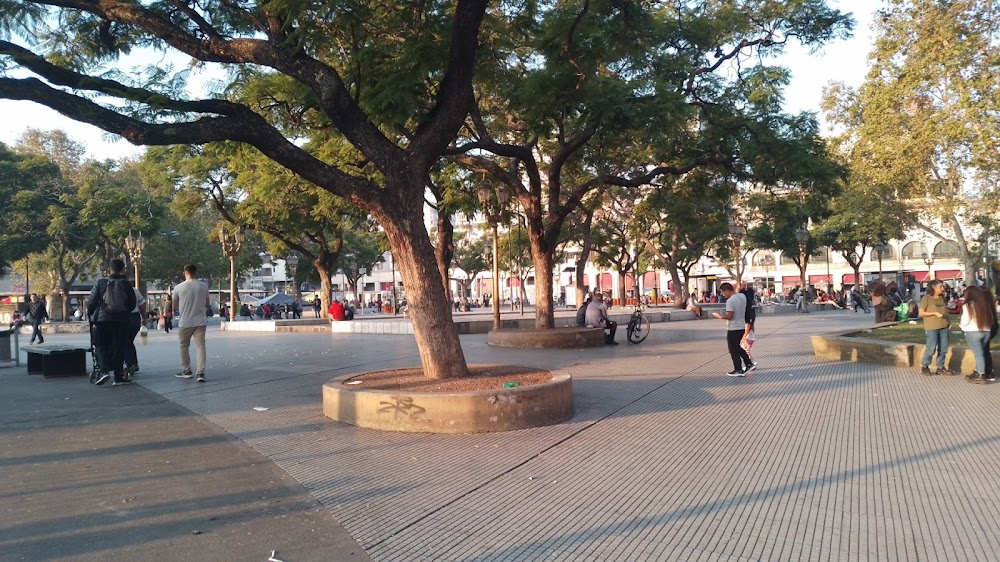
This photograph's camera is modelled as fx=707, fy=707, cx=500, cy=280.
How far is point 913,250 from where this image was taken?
206 ft

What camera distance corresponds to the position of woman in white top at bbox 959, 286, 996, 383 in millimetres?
9578

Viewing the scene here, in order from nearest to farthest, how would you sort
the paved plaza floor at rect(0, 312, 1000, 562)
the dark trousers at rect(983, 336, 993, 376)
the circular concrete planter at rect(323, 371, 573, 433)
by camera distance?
the paved plaza floor at rect(0, 312, 1000, 562)
the circular concrete planter at rect(323, 371, 573, 433)
the dark trousers at rect(983, 336, 993, 376)

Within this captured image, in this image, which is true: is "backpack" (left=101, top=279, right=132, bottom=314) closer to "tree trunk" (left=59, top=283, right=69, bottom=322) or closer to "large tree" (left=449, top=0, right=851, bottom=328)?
"large tree" (left=449, top=0, right=851, bottom=328)

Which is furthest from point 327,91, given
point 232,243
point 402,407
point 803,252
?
point 803,252

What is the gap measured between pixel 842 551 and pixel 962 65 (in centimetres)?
1831

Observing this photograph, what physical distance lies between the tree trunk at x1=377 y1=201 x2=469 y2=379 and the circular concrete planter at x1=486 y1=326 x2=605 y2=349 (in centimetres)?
782

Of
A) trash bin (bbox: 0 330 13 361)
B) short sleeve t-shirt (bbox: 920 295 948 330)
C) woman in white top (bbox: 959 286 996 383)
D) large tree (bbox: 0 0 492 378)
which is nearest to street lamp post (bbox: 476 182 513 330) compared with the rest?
large tree (bbox: 0 0 492 378)

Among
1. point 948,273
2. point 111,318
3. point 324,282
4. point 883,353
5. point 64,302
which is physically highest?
point 324,282

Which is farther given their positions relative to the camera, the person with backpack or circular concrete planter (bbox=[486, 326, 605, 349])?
circular concrete planter (bbox=[486, 326, 605, 349])

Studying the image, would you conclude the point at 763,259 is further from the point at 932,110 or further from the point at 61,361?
the point at 61,361

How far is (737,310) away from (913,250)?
6161 cm

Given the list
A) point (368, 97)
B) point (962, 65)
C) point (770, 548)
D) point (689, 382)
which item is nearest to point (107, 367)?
point (368, 97)

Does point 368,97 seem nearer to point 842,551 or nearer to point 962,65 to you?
point 842,551

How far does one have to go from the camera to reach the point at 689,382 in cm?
1020
